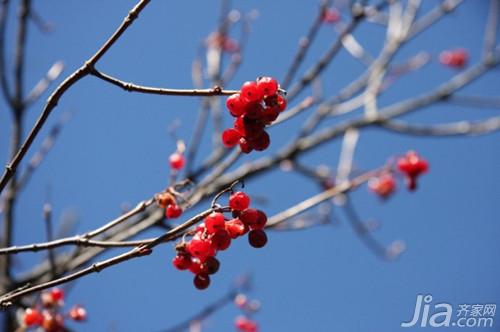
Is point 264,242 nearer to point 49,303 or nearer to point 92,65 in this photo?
point 92,65

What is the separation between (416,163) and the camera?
312 centimetres

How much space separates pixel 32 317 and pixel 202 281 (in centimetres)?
132

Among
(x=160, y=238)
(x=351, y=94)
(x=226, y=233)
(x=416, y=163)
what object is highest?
(x=351, y=94)

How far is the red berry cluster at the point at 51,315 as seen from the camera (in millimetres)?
2324

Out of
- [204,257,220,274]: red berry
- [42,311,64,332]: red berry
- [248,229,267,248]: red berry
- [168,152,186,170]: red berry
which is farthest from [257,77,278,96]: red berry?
[42,311,64,332]: red berry

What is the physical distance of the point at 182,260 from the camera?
1436mm

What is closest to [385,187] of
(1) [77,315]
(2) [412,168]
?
(2) [412,168]

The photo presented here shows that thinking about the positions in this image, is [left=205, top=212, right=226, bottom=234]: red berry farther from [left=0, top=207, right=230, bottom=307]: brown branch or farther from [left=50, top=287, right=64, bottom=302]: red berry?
[left=50, top=287, right=64, bottom=302]: red berry

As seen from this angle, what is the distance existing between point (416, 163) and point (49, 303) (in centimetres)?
244

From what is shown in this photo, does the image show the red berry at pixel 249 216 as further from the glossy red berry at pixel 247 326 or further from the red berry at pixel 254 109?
the glossy red berry at pixel 247 326

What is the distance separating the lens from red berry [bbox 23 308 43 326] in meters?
2.26

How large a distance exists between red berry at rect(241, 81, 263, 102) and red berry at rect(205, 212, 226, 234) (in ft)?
1.10

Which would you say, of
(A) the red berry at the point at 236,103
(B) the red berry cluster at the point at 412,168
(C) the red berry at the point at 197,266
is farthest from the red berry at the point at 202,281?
(B) the red berry cluster at the point at 412,168

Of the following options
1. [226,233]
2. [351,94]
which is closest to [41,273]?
[226,233]
